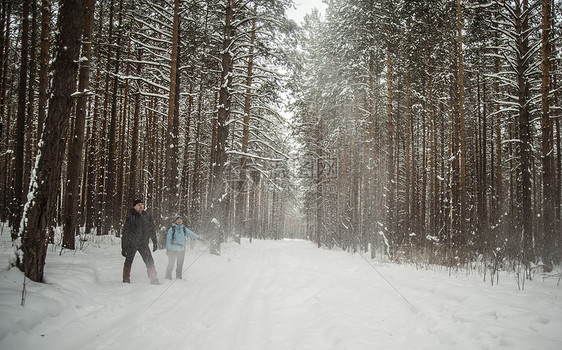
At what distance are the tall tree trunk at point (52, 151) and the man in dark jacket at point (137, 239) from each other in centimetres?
174

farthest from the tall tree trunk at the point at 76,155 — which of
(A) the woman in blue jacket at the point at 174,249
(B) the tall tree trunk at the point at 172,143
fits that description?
(A) the woman in blue jacket at the point at 174,249

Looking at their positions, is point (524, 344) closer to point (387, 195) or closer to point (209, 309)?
point (209, 309)

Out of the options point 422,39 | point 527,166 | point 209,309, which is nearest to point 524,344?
point 209,309

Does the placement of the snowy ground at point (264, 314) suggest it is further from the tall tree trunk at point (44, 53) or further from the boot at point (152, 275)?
the tall tree trunk at point (44, 53)

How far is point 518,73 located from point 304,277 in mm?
11211

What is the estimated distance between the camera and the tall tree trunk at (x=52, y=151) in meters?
4.75

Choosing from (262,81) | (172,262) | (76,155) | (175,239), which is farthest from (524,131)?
(76,155)

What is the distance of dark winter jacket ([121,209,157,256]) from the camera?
6.51 m

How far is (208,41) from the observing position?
39.5 feet

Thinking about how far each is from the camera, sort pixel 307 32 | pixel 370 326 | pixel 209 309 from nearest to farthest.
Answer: pixel 370 326 → pixel 209 309 → pixel 307 32

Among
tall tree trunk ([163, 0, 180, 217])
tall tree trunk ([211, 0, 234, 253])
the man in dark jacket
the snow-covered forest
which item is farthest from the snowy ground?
tall tree trunk ([211, 0, 234, 253])

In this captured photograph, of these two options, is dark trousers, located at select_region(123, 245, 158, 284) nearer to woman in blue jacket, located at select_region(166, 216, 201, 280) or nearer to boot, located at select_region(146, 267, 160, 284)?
boot, located at select_region(146, 267, 160, 284)

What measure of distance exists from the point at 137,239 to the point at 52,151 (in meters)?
2.73

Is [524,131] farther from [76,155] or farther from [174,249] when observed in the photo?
[76,155]
